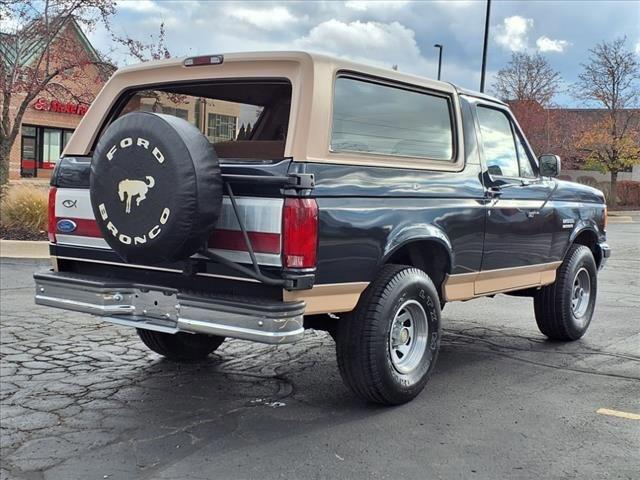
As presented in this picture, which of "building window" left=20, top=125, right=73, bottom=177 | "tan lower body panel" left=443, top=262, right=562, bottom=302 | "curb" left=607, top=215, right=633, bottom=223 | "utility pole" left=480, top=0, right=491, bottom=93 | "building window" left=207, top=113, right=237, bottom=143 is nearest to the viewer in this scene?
"tan lower body panel" left=443, top=262, right=562, bottom=302

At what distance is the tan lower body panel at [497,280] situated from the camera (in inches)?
198

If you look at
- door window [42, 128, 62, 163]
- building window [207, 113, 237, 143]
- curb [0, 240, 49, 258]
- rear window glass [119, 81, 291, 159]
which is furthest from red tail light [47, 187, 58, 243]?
door window [42, 128, 62, 163]

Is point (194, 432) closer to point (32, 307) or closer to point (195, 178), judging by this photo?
point (195, 178)

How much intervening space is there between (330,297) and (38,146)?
119 ft

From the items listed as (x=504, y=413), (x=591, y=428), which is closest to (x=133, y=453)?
(x=504, y=413)

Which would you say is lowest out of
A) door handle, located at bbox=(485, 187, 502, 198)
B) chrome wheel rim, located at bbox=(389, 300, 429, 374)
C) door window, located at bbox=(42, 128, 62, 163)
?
chrome wheel rim, located at bbox=(389, 300, 429, 374)

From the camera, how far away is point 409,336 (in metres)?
4.63

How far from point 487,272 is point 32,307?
5031mm

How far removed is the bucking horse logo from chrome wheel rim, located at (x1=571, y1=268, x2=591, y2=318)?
170 inches

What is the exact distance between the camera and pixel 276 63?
418 cm

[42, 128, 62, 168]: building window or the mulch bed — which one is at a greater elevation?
[42, 128, 62, 168]: building window

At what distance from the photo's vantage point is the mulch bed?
1317 cm

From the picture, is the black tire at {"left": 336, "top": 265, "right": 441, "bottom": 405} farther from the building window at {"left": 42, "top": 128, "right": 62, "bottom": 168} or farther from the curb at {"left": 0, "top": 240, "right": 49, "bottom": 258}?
the building window at {"left": 42, "top": 128, "right": 62, "bottom": 168}

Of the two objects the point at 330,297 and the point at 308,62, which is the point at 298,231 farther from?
the point at 308,62
